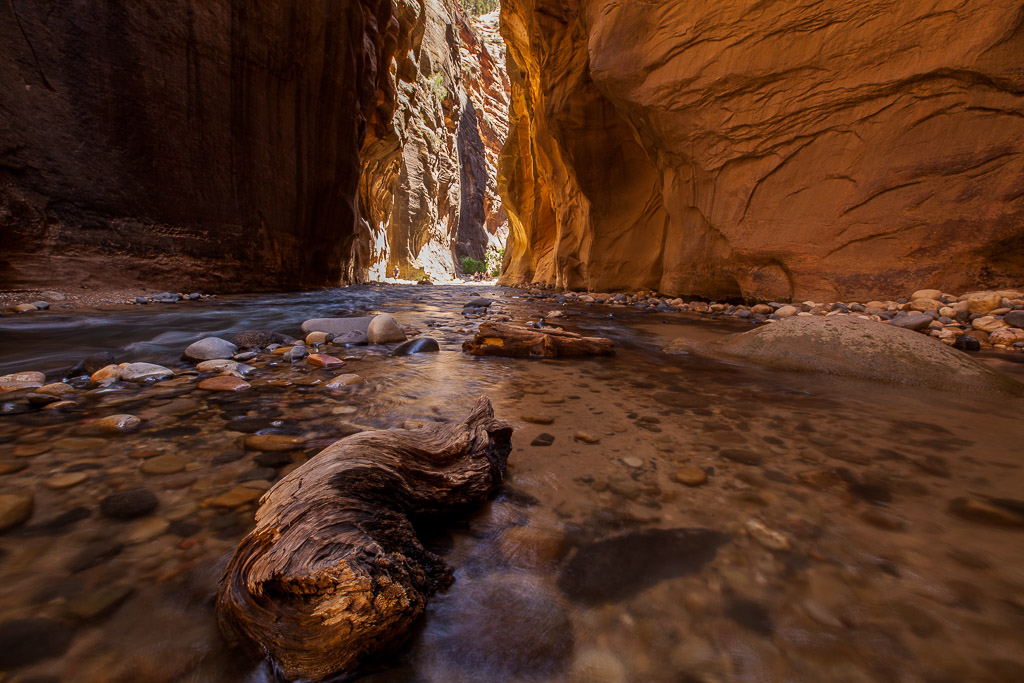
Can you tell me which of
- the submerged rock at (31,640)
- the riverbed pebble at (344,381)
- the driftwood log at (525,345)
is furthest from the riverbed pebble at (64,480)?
the driftwood log at (525,345)

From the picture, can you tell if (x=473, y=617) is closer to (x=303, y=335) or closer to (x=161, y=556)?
(x=161, y=556)

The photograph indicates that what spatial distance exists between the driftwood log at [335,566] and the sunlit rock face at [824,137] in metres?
7.10

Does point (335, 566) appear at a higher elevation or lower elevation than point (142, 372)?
higher

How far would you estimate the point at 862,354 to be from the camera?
2.70 meters

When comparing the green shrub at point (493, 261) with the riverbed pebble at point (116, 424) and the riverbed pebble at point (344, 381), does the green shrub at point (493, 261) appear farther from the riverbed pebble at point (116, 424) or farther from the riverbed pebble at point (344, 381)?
the riverbed pebble at point (116, 424)

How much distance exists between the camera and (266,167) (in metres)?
8.03

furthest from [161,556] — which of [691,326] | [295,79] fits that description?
[295,79]

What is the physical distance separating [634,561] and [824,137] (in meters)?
7.67

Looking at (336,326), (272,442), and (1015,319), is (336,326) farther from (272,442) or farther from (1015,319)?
(1015,319)

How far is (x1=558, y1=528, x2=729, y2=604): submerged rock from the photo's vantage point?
2.76ft

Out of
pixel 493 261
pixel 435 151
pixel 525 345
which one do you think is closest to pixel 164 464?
→ pixel 525 345

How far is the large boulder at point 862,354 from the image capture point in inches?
92.4

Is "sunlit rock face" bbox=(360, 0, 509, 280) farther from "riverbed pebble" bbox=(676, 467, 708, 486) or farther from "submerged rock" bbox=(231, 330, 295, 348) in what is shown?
"riverbed pebble" bbox=(676, 467, 708, 486)

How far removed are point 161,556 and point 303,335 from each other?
3.41m
